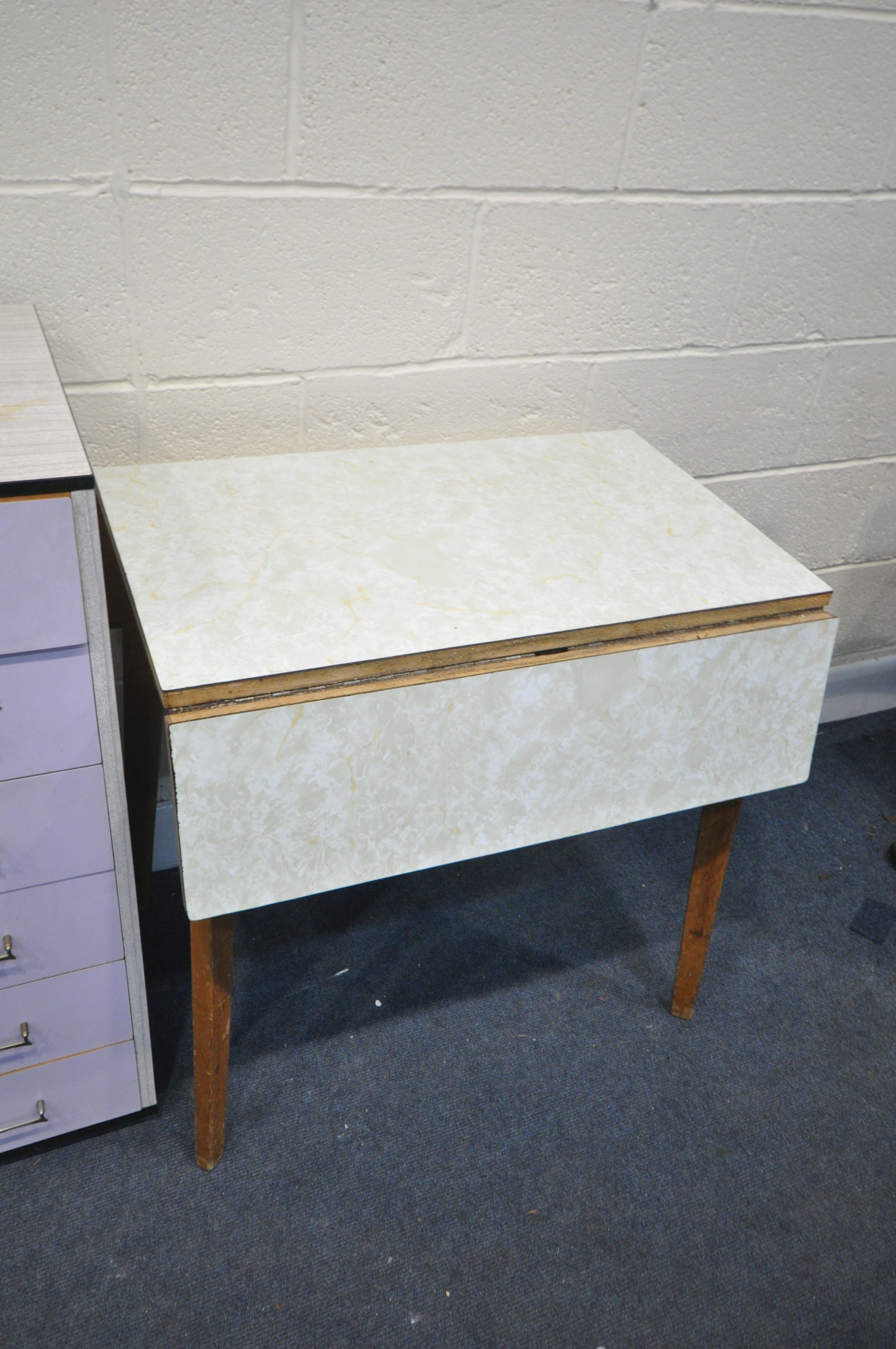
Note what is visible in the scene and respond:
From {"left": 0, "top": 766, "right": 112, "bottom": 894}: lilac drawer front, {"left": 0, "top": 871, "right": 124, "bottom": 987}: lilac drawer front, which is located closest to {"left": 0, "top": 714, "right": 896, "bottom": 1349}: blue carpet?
{"left": 0, "top": 871, "right": 124, "bottom": 987}: lilac drawer front

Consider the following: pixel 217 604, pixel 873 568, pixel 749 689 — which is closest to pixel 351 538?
pixel 217 604

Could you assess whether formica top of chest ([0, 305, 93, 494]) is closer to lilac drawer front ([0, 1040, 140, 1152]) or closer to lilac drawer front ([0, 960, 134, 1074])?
lilac drawer front ([0, 960, 134, 1074])

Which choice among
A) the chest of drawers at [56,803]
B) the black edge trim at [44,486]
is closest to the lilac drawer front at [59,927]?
the chest of drawers at [56,803]

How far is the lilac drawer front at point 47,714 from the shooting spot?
79 cm

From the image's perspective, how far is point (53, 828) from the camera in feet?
2.92

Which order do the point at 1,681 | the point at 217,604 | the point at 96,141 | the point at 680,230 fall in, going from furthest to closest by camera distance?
the point at 680,230
the point at 96,141
the point at 217,604
the point at 1,681

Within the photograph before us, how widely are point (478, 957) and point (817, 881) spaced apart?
0.60 m

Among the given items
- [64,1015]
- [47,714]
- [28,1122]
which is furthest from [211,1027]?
[47,714]

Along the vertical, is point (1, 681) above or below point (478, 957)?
above

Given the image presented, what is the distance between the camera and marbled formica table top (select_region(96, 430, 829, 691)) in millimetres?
873

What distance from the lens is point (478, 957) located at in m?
1.41

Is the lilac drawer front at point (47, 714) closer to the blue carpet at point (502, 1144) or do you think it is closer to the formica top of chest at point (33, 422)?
the formica top of chest at point (33, 422)

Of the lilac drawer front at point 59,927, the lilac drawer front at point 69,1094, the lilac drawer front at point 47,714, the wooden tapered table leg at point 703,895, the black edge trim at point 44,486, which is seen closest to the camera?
the black edge trim at point 44,486

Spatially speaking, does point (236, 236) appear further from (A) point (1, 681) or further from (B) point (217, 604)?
(A) point (1, 681)
